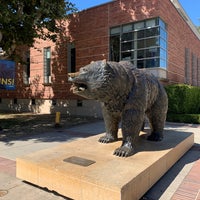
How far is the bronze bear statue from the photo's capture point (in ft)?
10.6

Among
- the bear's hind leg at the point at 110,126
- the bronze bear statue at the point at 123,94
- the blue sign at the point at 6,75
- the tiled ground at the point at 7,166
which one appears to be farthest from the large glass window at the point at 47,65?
the bronze bear statue at the point at 123,94

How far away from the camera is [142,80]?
3.92 metres

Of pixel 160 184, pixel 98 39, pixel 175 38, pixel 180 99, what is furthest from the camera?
pixel 175 38

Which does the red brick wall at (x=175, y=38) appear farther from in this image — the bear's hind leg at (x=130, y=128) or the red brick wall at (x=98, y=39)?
the bear's hind leg at (x=130, y=128)

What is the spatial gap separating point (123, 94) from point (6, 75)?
6879 mm

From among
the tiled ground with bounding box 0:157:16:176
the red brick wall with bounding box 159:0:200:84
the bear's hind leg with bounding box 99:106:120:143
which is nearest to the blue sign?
the tiled ground with bounding box 0:157:16:176

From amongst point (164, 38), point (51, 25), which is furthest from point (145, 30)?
point (51, 25)

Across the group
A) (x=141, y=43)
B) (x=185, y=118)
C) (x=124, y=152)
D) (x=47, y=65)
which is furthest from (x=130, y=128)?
(x=47, y=65)

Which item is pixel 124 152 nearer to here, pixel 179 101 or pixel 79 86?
pixel 79 86

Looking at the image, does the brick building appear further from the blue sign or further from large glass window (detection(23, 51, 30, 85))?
the blue sign

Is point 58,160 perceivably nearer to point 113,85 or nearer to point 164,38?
point 113,85

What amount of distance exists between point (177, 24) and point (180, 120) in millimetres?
7214

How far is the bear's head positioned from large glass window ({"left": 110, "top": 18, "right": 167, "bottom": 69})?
370 inches

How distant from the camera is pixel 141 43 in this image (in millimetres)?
12625
